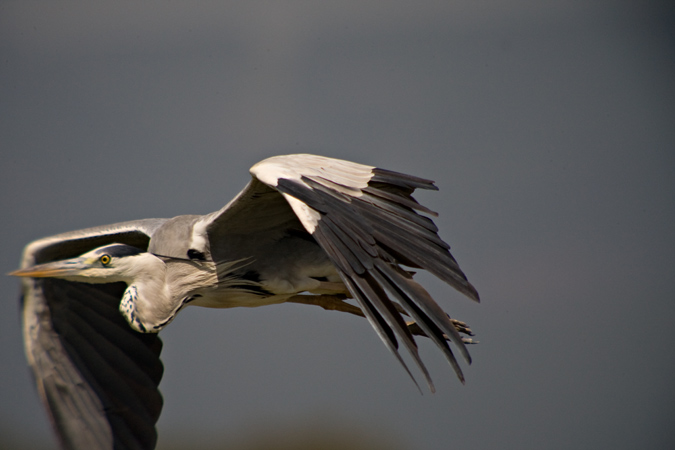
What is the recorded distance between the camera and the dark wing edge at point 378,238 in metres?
2.01

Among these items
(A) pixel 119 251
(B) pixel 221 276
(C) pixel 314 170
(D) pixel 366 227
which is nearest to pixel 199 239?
(B) pixel 221 276

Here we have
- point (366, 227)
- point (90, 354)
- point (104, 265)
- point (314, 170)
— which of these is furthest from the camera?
point (90, 354)

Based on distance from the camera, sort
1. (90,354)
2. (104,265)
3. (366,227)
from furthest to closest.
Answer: (90,354) < (104,265) < (366,227)

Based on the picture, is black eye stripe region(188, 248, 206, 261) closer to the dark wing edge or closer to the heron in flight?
the heron in flight

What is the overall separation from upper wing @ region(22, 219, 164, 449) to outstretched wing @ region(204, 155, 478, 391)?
921 millimetres

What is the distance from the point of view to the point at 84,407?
3348 mm

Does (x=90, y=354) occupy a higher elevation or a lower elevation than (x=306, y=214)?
lower

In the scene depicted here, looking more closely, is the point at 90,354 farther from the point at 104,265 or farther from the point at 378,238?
the point at 378,238

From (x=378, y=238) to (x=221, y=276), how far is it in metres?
1.05

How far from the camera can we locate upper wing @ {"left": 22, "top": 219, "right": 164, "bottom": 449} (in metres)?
3.28

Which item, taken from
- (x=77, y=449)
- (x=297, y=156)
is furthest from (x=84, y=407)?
(x=297, y=156)

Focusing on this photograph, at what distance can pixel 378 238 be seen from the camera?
2.26m

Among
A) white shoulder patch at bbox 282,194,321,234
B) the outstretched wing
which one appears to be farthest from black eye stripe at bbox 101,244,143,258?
white shoulder patch at bbox 282,194,321,234

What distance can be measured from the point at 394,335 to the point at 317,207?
0.55 meters
